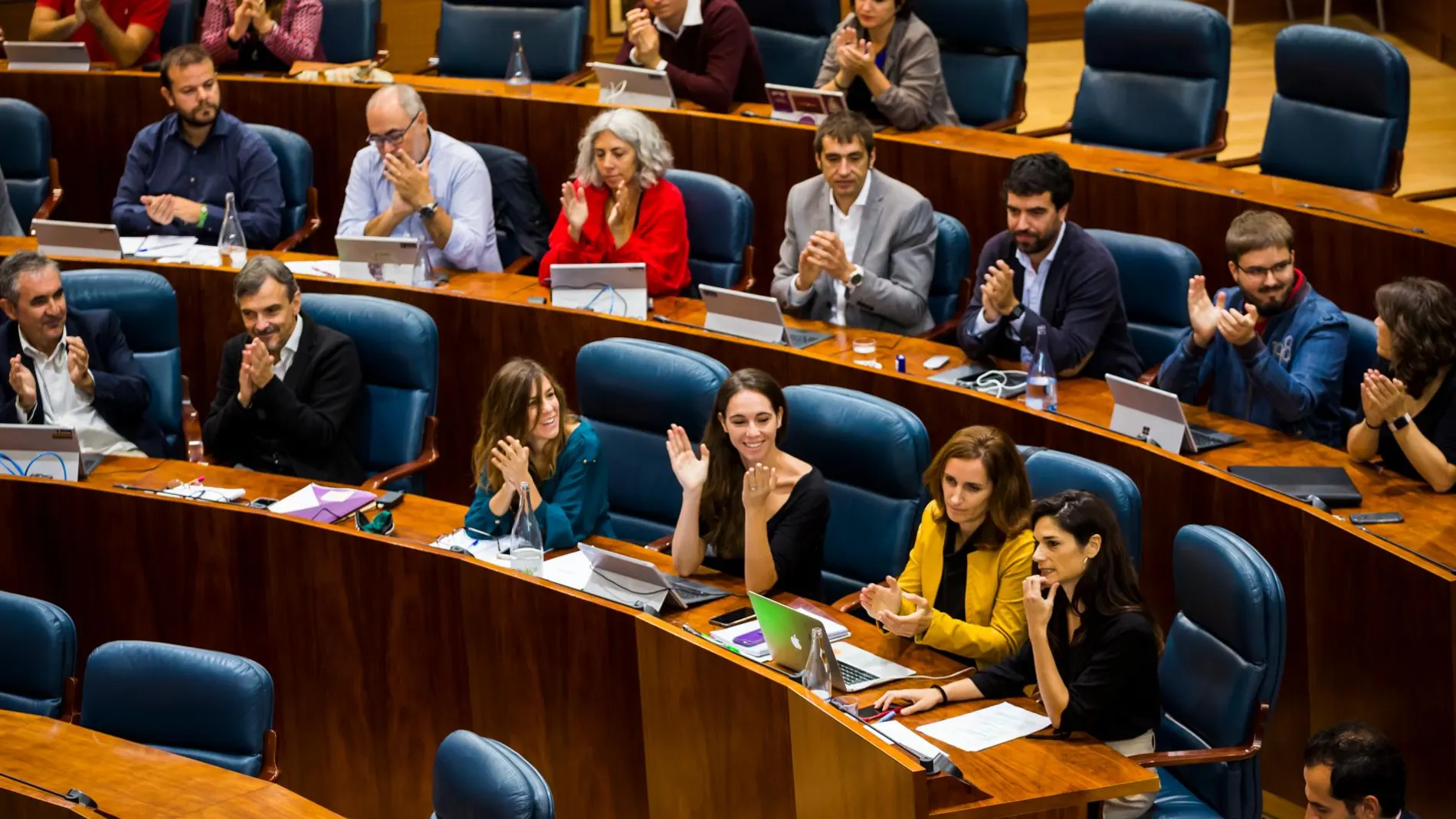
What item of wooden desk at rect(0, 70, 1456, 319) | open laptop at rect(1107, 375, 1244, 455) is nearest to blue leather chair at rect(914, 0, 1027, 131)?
wooden desk at rect(0, 70, 1456, 319)

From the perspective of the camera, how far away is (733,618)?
3.15 meters

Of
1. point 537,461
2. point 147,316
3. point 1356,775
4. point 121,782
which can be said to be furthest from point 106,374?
point 1356,775

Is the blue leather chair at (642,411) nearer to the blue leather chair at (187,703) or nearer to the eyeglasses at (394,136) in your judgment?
the blue leather chair at (187,703)

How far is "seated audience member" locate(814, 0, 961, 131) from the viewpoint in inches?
201

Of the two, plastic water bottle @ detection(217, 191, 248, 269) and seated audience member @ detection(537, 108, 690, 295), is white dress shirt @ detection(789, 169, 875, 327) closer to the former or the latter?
seated audience member @ detection(537, 108, 690, 295)

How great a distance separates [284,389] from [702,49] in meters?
2.10

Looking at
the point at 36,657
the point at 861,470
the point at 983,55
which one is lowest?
the point at 36,657

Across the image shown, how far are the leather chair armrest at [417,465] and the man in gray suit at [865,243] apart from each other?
968 mm

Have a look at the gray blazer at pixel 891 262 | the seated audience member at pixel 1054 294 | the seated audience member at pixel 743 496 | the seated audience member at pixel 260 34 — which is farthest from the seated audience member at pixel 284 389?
the seated audience member at pixel 260 34

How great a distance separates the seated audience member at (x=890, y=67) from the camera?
5113 millimetres

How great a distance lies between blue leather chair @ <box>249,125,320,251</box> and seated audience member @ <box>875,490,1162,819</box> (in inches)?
132

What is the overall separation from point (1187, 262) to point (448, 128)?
8.60 ft

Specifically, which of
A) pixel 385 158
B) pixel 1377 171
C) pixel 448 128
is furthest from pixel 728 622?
pixel 448 128

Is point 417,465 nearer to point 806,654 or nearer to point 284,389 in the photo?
point 284,389
